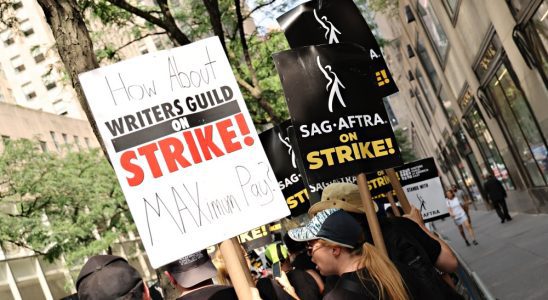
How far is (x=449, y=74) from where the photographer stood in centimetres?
2672

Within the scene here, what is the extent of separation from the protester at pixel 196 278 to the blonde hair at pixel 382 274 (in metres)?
0.93

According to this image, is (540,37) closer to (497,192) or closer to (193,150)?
(497,192)

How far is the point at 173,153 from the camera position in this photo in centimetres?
431

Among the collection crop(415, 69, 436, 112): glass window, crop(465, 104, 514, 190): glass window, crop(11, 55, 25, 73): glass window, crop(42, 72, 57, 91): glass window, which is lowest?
crop(465, 104, 514, 190): glass window

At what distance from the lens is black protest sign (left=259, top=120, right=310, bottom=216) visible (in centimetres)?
998

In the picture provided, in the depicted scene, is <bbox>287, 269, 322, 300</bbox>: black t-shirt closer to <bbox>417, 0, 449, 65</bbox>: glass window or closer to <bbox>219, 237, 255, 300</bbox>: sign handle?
<bbox>219, 237, 255, 300</bbox>: sign handle

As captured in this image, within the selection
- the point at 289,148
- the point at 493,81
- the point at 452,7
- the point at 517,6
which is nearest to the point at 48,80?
the point at 289,148

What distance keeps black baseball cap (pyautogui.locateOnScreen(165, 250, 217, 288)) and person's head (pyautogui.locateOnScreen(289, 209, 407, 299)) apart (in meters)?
0.70

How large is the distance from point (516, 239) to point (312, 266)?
1187 cm

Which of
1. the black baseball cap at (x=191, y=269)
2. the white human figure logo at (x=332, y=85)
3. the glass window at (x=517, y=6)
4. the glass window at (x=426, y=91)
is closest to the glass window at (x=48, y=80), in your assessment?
the white human figure logo at (x=332, y=85)

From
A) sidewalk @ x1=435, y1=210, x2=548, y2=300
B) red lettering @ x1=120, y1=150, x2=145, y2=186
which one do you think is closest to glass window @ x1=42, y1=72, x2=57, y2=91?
sidewalk @ x1=435, y1=210, x2=548, y2=300

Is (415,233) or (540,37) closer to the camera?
(415,233)

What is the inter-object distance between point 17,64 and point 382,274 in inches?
2875

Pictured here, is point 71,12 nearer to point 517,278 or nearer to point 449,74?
point 517,278
